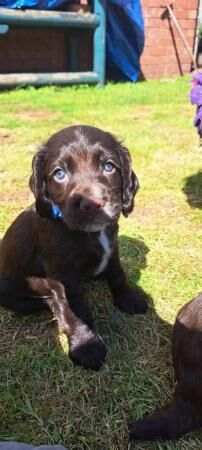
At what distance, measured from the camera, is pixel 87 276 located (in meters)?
2.54

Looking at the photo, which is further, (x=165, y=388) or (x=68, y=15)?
(x=68, y=15)

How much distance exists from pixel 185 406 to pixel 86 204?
922 millimetres

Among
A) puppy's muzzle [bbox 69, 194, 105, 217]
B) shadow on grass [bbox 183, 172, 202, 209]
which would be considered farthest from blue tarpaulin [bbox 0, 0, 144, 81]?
puppy's muzzle [bbox 69, 194, 105, 217]

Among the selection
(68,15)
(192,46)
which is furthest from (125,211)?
(192,46)

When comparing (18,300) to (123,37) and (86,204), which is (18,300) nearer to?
(86,204)

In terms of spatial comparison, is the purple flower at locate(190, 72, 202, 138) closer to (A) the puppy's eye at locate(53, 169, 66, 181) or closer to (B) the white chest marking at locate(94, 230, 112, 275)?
(B) the white chest marking at locate(94, 230, 112, 275)

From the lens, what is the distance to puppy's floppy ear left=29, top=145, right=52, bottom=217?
2.38 metres

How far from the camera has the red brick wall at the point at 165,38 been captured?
1023 centimetres

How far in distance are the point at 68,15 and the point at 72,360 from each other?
23.8ft

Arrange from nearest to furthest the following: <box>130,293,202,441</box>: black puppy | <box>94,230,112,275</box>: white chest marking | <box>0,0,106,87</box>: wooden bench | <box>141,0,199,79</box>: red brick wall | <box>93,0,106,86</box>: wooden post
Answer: <box>130,293,202,441</box>: black puppy < <box>94,230,112,275</box>: white chest marking < <box>0,0,106,87</box>: wooden bench < <box>93,0,106,86</box>: wooden post < <box>141,0,199,79</box>: red brick wall

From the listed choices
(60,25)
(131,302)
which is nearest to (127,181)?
(131,302)

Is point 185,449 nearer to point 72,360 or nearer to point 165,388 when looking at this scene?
point 165,388

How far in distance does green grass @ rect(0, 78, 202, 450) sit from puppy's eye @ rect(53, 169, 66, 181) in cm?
86

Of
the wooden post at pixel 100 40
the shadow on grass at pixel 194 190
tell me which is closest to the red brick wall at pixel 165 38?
the wooden post at pixel 100 40
